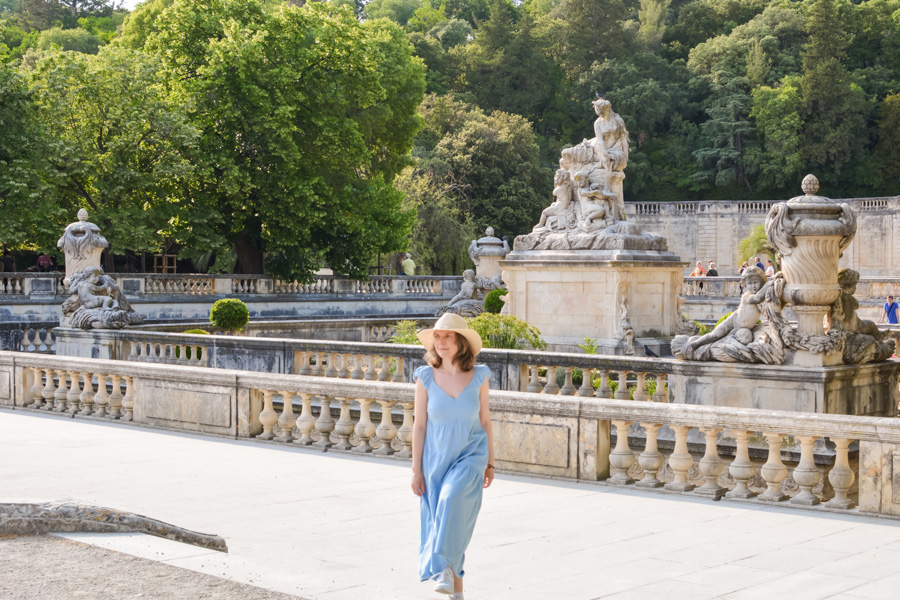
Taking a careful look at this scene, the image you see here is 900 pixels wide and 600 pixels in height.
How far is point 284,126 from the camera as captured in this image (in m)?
31.3

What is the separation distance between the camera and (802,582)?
231 inches

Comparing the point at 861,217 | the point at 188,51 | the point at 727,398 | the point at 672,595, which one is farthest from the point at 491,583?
the point at 861,217

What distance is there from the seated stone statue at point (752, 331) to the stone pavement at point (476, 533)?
303 cm

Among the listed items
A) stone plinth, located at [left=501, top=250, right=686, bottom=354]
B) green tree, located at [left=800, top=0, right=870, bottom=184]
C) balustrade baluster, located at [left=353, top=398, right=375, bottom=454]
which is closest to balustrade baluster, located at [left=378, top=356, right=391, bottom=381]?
balustrade baluster, located at [left=353, top=398, right=375, bottom=454]

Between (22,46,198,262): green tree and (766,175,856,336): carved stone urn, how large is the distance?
21.3 meters

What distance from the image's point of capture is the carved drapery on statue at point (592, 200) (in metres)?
19.5

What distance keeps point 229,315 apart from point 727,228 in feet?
142

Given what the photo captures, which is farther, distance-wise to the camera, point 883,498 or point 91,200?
point 91,200

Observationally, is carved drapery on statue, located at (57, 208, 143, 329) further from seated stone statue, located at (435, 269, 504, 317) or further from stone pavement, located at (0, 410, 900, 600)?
stone pavement, located at (0, 410, 900, 600)

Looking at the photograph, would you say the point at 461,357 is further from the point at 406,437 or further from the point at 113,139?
the point at 113,139

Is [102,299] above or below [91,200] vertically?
below

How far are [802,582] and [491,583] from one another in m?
1.61

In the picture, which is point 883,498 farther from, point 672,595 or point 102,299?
point 102,299

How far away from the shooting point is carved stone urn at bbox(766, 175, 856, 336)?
1107cm
